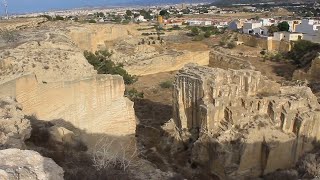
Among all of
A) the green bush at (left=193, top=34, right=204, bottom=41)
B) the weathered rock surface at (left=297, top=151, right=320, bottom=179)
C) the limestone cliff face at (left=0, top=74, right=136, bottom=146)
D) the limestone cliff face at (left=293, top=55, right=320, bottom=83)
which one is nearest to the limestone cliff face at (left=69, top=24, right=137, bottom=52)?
the green bush at (left=193, top=34, right=204, bottom=41)

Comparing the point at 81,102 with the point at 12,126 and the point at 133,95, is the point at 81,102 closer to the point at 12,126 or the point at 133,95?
the point at 12,126

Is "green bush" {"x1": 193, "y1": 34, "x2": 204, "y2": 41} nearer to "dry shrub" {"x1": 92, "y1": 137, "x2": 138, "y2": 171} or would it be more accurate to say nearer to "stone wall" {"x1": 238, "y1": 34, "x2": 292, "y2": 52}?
"stone wall" {"x1": 238, "y1": 34, "x2": 292, "y2": 52}

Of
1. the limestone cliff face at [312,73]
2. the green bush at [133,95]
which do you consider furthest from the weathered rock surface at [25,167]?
the limestone cliff face at [312,73]

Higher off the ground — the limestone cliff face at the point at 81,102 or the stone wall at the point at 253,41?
the limestone cliff face at the point at 81,102

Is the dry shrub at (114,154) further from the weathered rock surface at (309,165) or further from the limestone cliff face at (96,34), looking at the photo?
the limestone cliff face at (96,34)

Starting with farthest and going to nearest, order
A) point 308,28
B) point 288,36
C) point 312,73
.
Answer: point 308,28, point 288,36, point 312,73

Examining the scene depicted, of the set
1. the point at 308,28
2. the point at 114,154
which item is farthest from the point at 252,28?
the point at 114,154
